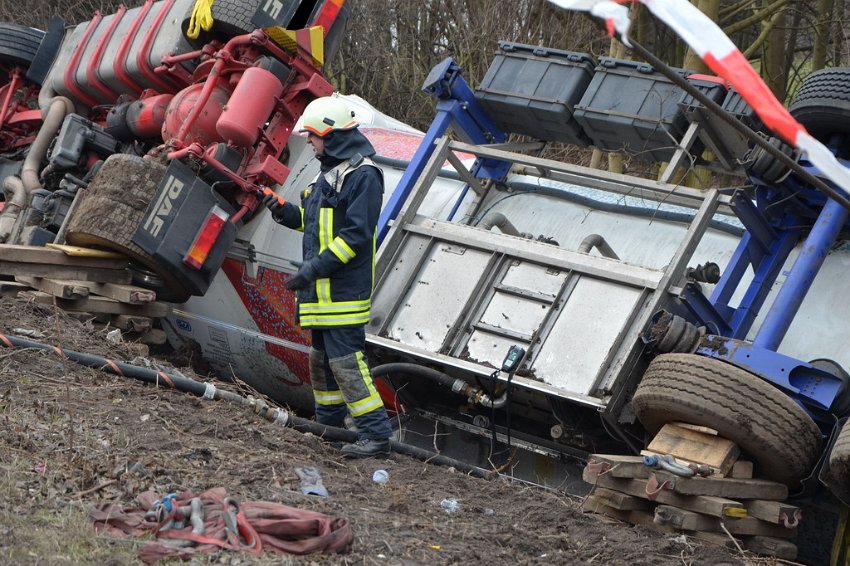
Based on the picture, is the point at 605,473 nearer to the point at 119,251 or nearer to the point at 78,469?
the point at 78,469

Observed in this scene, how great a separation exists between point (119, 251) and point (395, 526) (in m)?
3.81

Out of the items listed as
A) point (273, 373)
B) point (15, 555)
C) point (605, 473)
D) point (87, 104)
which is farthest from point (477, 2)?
point (15, 555)

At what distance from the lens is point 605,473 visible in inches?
209

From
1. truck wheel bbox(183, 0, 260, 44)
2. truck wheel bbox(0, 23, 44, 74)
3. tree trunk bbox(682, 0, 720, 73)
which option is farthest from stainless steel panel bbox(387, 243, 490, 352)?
truck wheel bbox(0, 23, 44, 74)

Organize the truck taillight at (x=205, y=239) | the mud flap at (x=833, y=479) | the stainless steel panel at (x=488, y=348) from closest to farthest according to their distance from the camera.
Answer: the mud flap at (x=833, y=479)
the stainless steel panel at (x=488, y=348)
the truck taillight at (x=205, y=239)

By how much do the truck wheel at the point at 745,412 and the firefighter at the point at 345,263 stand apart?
155 centimetres

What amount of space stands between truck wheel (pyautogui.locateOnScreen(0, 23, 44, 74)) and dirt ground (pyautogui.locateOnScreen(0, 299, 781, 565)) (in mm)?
4951

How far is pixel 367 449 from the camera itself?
6031mm

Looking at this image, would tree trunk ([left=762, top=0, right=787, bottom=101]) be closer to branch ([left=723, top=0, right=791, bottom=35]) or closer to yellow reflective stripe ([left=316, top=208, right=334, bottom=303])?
branch ([left=723, top=0, right=791, bottom=35])

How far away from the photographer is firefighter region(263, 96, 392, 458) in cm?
604

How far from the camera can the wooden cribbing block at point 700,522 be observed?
5062 mm

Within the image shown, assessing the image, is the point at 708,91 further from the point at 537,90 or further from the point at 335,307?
the point at 335,307

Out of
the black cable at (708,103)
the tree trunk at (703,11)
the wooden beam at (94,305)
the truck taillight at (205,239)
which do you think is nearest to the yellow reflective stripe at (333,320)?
the truck taillight at (205,239)

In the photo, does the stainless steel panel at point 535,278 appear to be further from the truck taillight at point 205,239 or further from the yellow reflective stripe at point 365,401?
the truck taillight at point 205,239
